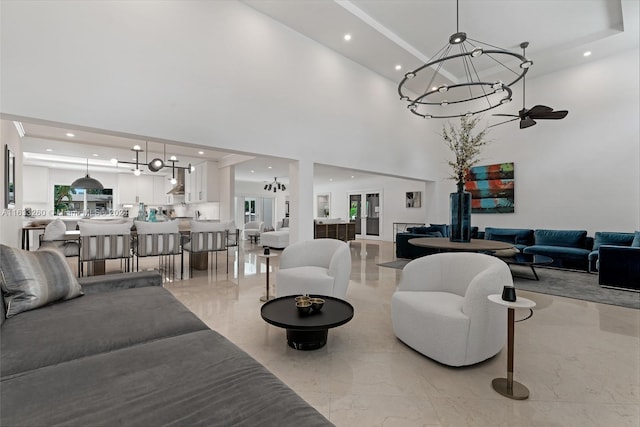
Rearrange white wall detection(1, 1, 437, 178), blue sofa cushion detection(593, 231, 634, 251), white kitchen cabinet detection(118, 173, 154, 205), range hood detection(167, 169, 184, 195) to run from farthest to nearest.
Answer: white kitchen cabinet detection(118, 173, 154, 205)
range hood detection(167, 169, 184, 195)
blue sofa cushion detection(593, 231, 634, 251)
white wall detection(1, 1, 437, 178)

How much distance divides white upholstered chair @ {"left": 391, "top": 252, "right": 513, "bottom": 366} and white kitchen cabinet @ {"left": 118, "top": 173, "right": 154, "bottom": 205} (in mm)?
10724

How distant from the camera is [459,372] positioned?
2.11 m

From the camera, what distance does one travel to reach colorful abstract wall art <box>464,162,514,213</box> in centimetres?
751

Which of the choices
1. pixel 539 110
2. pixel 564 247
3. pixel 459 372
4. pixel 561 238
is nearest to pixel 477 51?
pixel 539 110

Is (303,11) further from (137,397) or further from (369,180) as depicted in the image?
(369,180)

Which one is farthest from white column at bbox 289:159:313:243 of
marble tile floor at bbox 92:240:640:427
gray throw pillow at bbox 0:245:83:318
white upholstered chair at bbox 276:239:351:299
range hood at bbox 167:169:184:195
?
range hood at bbox 167:169:184:195

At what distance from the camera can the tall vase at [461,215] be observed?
3.94m

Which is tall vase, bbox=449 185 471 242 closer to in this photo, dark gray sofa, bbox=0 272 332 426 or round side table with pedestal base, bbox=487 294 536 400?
round side table with pedestal base, bbox=487 294 536 400

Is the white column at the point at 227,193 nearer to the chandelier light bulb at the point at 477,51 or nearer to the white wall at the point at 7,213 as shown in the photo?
the white wall at the point at 7,213

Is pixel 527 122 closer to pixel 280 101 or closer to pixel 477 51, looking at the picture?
pixel 477 51

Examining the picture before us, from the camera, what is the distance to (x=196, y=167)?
8812mm

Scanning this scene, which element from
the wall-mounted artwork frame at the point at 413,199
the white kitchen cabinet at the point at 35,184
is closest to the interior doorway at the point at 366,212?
the wall-mounted artwork frame at the point at 413,199

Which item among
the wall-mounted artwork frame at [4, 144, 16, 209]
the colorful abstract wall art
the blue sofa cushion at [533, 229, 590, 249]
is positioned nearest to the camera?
the wall-mounted artwork frame at [4, 144, 16, 209]

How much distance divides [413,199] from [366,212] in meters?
2.32
